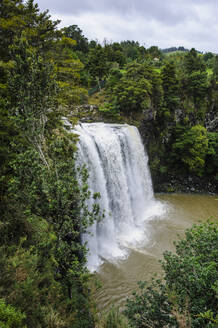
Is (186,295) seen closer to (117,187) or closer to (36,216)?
(36,216)

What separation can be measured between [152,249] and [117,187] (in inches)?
165

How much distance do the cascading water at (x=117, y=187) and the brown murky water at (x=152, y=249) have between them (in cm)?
60

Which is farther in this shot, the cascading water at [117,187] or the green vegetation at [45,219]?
the cascading water at [117,187]

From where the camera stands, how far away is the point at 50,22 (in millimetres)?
8977

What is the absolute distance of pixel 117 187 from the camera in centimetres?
1292

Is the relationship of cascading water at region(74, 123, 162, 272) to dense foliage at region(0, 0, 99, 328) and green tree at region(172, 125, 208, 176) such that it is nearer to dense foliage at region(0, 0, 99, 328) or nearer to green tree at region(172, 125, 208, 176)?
dense foliage at region(0, 0, 99, 328)

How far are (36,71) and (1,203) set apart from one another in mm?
3820

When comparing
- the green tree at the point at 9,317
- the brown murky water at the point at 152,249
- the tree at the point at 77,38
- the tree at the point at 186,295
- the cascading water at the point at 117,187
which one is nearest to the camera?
the green tree at the point at 9,317

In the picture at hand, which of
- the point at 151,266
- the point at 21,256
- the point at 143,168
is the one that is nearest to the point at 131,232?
the point at 151,266

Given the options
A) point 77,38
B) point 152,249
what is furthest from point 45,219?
point 77,38

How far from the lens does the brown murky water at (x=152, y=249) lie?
8359 millimetres

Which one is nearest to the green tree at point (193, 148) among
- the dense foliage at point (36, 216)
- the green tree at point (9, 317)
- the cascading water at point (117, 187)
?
the cascading water at point (117, 187)

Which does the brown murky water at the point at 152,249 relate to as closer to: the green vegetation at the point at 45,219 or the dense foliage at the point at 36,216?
the green vegetation at the point at 45,219

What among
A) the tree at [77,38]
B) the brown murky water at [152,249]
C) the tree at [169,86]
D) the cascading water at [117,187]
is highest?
the tree at [77,38]
